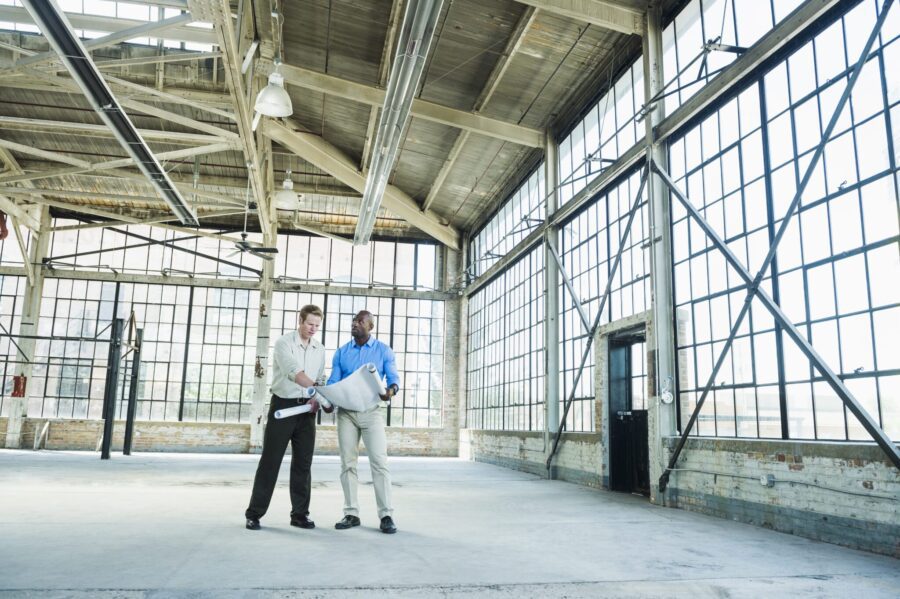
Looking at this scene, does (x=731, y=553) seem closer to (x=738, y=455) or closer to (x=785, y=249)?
(x=738, y=455)

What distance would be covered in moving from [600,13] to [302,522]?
7.38 m

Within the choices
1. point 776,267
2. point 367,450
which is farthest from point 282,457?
point 776,267

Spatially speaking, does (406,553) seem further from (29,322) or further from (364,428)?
(29,322)

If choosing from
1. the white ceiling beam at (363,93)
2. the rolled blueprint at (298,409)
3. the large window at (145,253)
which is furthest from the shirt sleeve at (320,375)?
the large window at (145,253)

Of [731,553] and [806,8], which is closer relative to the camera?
[731,553]

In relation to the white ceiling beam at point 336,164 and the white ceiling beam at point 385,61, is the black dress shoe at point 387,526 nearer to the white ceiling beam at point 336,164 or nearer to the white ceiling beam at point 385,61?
the white ceiling beam at point 385,61

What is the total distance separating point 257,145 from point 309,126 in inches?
61.6

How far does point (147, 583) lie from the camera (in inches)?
131

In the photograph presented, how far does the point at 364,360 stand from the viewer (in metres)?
5.39

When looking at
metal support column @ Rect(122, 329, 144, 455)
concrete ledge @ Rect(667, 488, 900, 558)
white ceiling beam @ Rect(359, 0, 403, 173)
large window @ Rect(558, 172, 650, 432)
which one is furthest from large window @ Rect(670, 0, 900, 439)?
metal support column @ Rect(122, 329, 144, 455)

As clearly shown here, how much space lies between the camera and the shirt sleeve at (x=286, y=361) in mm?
5207

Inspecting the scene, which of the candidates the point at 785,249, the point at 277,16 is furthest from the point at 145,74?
the point at 785,249

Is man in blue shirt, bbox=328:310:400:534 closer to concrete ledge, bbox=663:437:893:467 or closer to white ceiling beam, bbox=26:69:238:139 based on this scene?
concrete ledge, bbox=663:437:893:467

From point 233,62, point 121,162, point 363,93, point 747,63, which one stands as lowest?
point 747,63
